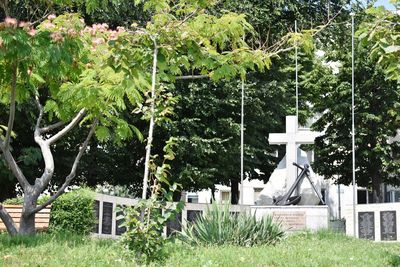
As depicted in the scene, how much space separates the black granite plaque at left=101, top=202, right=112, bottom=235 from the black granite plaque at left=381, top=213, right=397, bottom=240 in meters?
9.21

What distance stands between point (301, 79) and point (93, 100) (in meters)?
24.1

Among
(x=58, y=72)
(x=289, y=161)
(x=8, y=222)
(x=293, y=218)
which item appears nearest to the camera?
(x=58, y=72)

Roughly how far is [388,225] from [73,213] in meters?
11.0

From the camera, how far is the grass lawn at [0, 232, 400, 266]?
25.8 feet

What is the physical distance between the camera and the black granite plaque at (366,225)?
21480 millimetres

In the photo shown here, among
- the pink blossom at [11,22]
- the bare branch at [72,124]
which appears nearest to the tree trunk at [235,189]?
the bare branch at [72,124]

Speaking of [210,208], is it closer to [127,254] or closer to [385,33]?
[127,254]

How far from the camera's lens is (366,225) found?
21.7m

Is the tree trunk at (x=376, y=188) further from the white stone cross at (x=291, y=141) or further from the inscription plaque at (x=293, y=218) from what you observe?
the inscription plaque at (x=293, y=218)

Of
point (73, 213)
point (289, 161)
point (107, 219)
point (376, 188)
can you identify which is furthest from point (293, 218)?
point (376, 188)

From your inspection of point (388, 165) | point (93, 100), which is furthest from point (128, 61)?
point (388, 165)

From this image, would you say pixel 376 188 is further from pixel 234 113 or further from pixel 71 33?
pixel 71 33

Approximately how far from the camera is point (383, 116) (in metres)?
29.5

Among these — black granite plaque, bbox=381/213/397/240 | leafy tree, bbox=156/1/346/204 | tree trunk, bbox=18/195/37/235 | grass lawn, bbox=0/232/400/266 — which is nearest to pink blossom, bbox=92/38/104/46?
tree trunk, bbox=18/195/37/235
